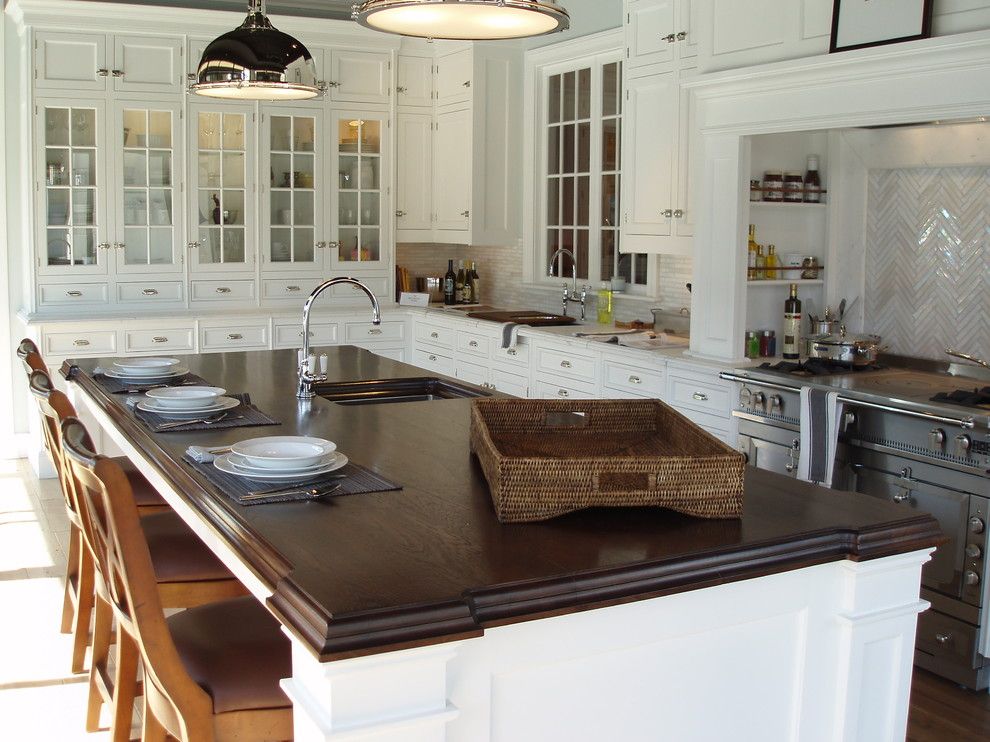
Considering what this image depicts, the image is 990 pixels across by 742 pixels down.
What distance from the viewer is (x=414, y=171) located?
7.53 m

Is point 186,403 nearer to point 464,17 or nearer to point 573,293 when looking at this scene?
point 464,17

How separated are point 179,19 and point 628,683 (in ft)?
19.3

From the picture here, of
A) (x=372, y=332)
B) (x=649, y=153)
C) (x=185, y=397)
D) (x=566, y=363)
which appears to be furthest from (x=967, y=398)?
(x=372, y=332)

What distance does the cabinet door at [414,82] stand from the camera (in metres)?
7.38

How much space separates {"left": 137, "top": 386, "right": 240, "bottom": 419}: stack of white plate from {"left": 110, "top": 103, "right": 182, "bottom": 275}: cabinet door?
3.67 metres

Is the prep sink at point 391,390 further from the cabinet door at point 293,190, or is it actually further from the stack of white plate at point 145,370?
the cabinet door at point 293,190

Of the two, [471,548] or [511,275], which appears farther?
[511,275]

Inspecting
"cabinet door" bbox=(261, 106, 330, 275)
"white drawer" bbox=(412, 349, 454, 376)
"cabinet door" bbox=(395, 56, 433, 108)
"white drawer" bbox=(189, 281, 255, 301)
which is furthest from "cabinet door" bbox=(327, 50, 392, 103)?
"white drawer" bbox=(412, 349, 454, 376)

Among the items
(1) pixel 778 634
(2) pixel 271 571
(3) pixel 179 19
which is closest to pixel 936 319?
(1) pixel 778 634

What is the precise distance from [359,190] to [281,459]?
520cm

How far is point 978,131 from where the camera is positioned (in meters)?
4.03

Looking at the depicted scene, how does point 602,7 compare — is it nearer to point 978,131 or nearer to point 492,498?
point 978,131

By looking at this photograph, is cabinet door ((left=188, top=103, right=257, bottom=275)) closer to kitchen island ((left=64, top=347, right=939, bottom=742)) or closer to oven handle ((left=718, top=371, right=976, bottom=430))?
oven handle ((left=718, top=371, right=976, bottom=430))

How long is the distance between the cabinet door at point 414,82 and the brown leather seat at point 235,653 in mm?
5436
